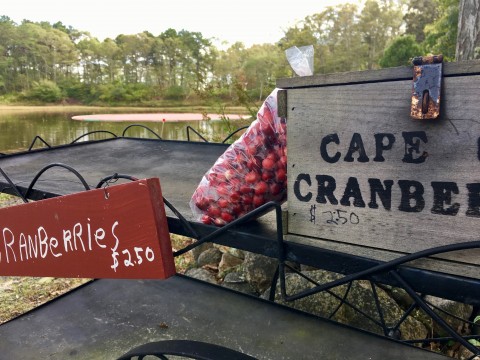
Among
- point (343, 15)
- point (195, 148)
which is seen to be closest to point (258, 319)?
point (195, 148)

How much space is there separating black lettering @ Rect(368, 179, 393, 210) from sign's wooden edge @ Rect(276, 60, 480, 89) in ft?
0.55

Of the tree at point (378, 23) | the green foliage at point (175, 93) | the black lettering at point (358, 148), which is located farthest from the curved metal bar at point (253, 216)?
the tree at point (378, 23)

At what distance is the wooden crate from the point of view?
0.62 m

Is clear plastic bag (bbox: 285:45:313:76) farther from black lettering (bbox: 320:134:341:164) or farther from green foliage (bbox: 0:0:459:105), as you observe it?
green foliage (bbox: 0:0:459:105)

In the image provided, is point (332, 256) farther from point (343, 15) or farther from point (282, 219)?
point (343, 15)

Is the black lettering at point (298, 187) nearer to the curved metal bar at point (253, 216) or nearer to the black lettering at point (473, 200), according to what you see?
the curved metal bar at point (253, 216)

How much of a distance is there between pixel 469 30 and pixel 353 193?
93.0 inches

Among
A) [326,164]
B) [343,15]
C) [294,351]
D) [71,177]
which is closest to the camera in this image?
[326,164]

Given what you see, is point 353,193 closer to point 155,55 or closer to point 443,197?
point 443,197

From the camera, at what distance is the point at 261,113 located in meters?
0.89

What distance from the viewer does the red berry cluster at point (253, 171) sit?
88 centimetres

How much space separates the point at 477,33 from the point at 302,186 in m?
2.34

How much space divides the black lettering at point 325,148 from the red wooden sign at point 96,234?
0.36m

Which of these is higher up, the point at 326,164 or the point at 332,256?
the point at 326,164
